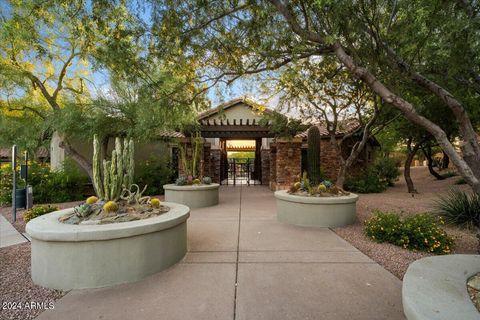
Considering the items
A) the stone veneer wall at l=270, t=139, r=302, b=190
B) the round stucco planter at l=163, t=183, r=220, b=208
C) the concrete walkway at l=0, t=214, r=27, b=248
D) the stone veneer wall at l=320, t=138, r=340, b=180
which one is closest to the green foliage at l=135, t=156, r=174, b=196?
the round stucco planter at l=163, t=183, r=220, b=208

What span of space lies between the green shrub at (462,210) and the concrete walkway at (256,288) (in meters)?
3.56

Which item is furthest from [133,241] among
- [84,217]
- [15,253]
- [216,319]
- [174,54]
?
[174,54]

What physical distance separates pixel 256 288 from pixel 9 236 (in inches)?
231

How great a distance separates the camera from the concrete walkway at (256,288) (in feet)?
9.34

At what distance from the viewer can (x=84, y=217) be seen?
4016 mm

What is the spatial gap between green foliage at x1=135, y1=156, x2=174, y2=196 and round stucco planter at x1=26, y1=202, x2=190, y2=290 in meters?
8.55

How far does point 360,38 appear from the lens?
582cm

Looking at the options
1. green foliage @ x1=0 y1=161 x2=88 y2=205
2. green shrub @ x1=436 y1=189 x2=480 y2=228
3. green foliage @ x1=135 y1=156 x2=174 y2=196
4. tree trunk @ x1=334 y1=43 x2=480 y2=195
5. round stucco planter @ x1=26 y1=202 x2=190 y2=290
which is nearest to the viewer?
round stucco planter @ x1=26 y1=202 x2=190 y2=290

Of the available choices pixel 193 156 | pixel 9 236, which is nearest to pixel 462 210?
pixel 193 156

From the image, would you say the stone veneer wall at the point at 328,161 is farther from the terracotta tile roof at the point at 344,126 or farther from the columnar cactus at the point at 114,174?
the columnar cactus at the point at 114,174

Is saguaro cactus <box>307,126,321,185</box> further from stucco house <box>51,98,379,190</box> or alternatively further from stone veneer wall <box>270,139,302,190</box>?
stone veneer wall <box>270,139,302,190</box>

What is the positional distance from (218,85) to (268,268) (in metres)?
5.43

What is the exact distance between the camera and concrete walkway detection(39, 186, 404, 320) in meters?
2.85

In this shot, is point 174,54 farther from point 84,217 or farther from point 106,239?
point 106,239
